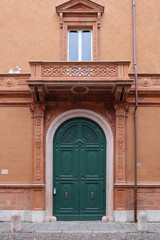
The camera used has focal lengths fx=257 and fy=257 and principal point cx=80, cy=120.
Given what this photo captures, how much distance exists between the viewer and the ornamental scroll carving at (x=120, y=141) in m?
9.42

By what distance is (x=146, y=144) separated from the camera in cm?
968

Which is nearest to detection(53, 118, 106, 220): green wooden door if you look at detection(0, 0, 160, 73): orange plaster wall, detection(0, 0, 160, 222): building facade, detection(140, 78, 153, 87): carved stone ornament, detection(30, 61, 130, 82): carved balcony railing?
detection(0, 0, 160, 222): building facade

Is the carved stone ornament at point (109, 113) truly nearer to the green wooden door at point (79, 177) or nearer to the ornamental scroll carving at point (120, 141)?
the ornamental scroll carving at point (120, 141)

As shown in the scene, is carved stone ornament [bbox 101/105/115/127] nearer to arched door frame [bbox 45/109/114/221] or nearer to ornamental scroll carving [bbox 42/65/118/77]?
arched door frame [bbox 45/109/114/221]

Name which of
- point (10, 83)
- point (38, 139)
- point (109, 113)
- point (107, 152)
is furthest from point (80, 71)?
point (107, 152)

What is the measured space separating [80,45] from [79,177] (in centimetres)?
522

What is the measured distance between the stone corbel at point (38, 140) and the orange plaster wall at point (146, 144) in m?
3.25

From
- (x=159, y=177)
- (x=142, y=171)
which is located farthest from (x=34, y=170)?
(x=159, y=177)

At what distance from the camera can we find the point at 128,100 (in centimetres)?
977

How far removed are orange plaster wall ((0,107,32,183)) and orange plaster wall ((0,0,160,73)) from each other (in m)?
1.78

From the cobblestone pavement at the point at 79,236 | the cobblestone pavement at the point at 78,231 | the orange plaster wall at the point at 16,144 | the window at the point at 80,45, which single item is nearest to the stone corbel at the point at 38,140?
the orange plaster wall at the point at 16,144

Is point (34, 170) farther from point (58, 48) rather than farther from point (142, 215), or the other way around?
point (58, 48)

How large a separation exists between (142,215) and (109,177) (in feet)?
6.87

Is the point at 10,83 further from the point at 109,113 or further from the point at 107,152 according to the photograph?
the point at 107,152
